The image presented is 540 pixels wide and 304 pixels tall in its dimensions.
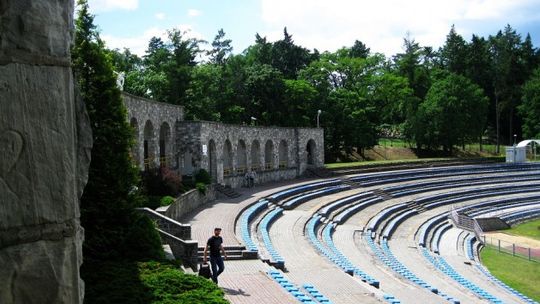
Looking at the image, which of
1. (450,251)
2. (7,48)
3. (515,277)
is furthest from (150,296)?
(450,251)

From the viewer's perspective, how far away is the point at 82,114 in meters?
4.84

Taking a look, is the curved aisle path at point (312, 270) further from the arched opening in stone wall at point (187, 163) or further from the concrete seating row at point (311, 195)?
the arched opening in stone wall at point (187, 163)

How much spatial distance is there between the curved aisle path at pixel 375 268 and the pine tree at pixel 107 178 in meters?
6.74

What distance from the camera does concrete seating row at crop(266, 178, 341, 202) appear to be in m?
27.6

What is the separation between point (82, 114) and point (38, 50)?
0.96m

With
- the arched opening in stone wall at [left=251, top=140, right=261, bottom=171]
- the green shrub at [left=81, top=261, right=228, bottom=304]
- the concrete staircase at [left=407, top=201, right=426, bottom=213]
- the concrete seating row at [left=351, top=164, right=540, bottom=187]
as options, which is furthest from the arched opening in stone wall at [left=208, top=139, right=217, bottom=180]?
the green shrub at [left=81, top=261, right=228, bottom=304]

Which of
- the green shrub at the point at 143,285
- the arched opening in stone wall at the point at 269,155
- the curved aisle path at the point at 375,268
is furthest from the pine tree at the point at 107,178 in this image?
the arched opening in stone wall at the point at 269,155

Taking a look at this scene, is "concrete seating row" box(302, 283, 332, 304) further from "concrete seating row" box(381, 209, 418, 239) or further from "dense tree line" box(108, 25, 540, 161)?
"dense tree line" box(108, 25, 540, 161)

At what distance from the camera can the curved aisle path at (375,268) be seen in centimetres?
1445

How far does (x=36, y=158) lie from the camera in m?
3.93

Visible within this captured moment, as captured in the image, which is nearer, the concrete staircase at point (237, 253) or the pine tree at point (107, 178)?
the pine tree at point (107, 178)

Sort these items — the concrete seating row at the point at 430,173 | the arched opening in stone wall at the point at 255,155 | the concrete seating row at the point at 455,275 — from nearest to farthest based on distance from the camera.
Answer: the concrete seating row at the point at 455,275 → the arched opening in stone wall at the point at 255,155 → the concrete seating row at the point at 430,173

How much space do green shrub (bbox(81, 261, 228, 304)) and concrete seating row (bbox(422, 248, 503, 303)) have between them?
32.4ft

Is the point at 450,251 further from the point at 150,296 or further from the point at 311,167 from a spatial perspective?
the point at 150,296
